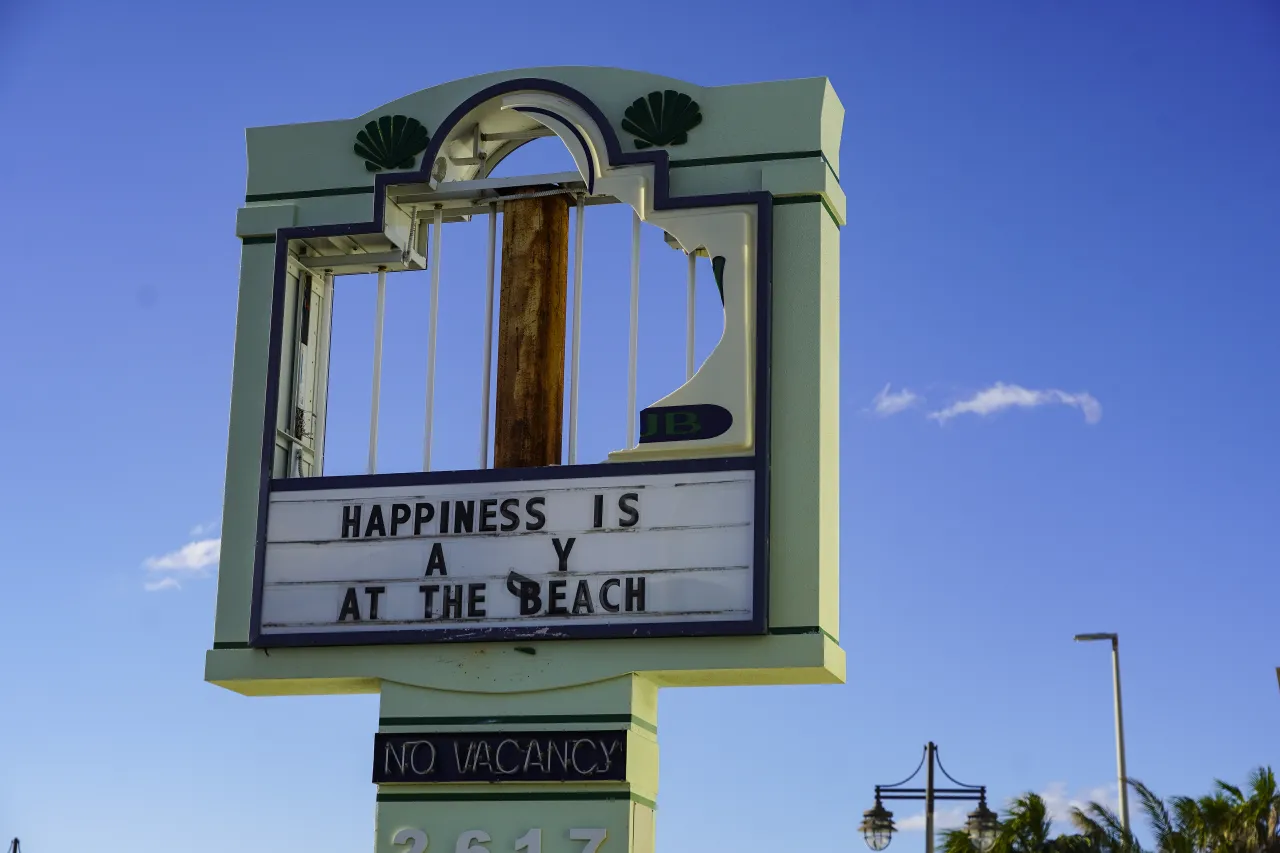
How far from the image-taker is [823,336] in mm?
12539

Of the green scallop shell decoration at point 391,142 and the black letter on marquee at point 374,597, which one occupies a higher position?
the green scallop shell decoration at point 391,142

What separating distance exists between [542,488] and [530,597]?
0.71 metres

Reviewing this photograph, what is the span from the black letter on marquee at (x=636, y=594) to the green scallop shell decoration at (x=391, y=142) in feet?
11.2

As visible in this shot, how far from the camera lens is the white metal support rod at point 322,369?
1365 centimetres

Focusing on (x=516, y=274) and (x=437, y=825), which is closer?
(x=437, y=825)

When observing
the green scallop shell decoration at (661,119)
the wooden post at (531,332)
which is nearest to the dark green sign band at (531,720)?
the wooden post at (531,332)

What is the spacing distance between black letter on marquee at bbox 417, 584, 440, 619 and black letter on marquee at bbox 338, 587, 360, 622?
1.45 ft

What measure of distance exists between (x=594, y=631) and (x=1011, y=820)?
68.7 ft

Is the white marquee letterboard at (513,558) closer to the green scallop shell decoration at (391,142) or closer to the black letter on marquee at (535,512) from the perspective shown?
the black letter on marquee at (535,512)

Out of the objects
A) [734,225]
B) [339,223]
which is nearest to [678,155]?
[734,225]

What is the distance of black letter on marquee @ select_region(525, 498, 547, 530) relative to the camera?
12523 mm

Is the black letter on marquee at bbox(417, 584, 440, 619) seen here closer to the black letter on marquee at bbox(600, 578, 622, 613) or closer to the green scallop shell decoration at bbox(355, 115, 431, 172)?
the black letter on marquee at bbox(600, 578, 622, 613)

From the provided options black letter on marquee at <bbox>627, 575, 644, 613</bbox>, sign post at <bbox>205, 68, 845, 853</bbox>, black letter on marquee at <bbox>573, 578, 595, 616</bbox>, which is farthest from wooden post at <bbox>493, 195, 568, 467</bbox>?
black letter on marquee at <bbox>627, 575, 644, 613</bbox>

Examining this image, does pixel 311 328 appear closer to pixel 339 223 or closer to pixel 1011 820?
pixel 339 223
